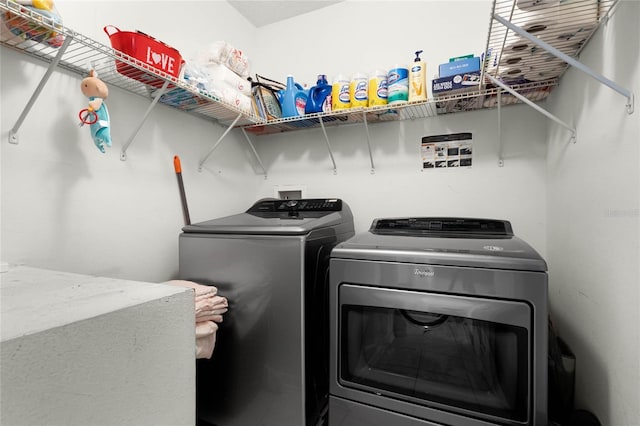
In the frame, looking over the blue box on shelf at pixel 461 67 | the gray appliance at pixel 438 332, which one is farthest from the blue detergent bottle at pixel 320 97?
the gray appliance at pixel 438 332

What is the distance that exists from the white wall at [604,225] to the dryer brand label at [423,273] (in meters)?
0.49

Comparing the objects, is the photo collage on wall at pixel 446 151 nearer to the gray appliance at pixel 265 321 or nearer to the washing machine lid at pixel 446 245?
the washing machine lid at pixel 446 245

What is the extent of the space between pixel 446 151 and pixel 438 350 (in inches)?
45.6

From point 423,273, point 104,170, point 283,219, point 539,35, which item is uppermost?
point 539,35

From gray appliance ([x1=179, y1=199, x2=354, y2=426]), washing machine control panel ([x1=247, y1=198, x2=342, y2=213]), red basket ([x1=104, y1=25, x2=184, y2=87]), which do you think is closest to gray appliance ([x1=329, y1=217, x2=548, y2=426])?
gray appliance ([x1=179, y1=199, x2=354, y2=426])

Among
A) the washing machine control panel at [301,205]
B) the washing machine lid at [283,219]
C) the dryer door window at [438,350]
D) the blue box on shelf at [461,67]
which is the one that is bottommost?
the dryer door window at [438,350]

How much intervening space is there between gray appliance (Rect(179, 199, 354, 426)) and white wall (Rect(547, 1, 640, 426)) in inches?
37.3

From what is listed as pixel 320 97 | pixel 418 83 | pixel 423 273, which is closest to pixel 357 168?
pixel 320 97

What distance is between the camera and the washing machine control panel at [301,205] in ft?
5.33

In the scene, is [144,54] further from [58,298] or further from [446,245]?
[446,245]

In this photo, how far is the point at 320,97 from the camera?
175 cm

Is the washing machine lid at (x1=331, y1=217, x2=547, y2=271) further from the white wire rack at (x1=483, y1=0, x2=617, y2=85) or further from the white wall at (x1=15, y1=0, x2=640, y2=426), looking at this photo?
the white wire rack at (x1=483, y1=0, x2=617, y2=85)

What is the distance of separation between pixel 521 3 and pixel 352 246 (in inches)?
36.8

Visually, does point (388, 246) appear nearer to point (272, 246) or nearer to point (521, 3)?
point (272, 246)
